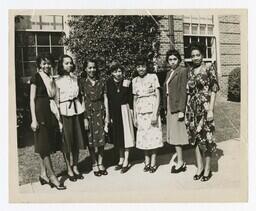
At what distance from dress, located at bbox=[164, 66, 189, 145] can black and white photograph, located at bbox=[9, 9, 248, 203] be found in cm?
1

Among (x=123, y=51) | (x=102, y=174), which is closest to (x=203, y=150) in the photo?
(x=102, y=174)

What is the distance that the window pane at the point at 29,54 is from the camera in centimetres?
408

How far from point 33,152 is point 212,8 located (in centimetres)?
261

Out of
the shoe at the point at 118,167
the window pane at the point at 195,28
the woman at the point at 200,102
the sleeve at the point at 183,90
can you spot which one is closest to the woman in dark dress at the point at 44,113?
the shoe at the point at 118,167

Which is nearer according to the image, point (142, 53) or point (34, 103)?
point (34, 103)

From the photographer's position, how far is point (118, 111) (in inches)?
159

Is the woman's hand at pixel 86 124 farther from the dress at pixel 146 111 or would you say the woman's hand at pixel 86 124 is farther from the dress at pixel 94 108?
the dress at pixel 146 111

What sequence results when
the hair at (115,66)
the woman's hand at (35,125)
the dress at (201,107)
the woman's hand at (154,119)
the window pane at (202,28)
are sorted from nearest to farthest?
the dress at (201,107), the woman's hand at (35,125), the woman's hand at (154,119), the hair at (115,66), the window pane at (202,28)

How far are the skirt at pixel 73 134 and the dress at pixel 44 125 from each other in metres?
0.09

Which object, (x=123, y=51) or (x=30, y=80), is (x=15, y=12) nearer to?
(x=30, y=80)

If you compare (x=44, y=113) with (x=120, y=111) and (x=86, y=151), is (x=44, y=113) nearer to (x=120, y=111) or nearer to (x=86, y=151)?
(x=86, y=151)

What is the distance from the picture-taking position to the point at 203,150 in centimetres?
399

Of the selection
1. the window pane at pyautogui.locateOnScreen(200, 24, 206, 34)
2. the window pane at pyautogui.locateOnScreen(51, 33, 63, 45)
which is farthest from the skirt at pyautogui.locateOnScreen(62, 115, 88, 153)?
the window pane at pyautogui.locateOnScreen(200, 24, 206, 34)

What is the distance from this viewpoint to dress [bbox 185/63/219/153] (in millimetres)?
3791
